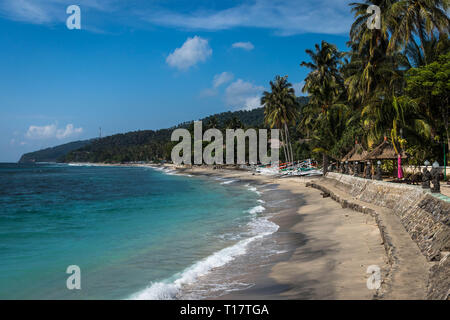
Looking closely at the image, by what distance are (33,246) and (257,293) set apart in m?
10.2

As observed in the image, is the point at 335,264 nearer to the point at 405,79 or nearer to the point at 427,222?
the point at 427,222

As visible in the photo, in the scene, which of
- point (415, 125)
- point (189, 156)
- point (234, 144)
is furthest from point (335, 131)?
point (189, 156)

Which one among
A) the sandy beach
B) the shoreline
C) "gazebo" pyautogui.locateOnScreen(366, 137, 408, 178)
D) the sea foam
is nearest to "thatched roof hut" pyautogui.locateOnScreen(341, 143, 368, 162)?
"gazebo" pyautogui.locateOnScreen(366, 137, 408, 178)

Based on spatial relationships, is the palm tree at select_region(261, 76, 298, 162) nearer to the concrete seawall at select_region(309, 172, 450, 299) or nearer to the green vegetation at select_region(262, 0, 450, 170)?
the green vegetation at select_region(262, 0, 450, 170)

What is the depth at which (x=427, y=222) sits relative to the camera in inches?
316

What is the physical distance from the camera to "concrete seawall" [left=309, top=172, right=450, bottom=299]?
5.40m

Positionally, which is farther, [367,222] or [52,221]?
[52,221]

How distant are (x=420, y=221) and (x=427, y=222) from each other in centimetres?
47

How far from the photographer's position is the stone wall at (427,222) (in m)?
5.24

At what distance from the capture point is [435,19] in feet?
70.3

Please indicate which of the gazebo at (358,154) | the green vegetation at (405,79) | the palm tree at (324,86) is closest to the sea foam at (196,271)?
the green vegetation at (405,79)

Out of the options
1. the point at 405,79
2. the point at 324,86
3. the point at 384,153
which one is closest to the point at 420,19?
the point at 405,79

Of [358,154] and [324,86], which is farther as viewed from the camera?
[324,86]

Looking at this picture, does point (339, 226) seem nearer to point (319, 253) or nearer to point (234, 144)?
point (319, 253)
